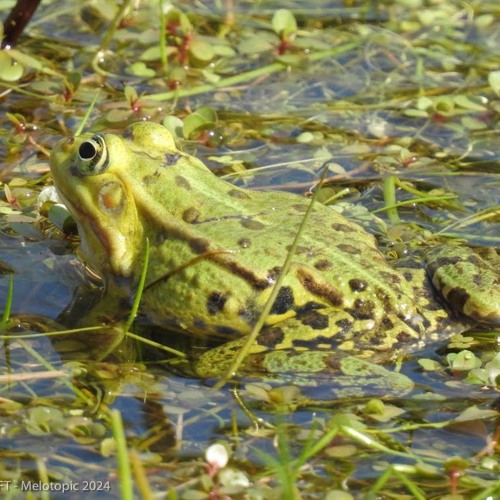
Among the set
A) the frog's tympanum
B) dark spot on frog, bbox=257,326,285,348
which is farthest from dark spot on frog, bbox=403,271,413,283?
dark spot on frog, bbox=257,326,285,348

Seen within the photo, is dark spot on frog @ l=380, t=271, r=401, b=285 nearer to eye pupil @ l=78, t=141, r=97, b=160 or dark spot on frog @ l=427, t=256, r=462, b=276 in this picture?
dark spot on frog @ l=427, t=256, r=462, b=276

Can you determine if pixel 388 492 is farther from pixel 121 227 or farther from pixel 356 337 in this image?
pixel 121 227

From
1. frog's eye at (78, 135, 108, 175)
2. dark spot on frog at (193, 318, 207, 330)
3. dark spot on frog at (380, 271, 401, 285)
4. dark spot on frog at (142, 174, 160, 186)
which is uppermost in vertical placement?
frog's eye at (78, 135, 108, 175)

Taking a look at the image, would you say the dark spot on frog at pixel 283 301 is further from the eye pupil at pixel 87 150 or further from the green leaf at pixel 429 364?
the eye pupil at pixel 87 150

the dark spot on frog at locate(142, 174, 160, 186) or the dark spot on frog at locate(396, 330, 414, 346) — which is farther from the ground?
the dark spot on frog at locate(142, 174, 160, 186)

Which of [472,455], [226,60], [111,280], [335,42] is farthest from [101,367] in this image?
[335,42]

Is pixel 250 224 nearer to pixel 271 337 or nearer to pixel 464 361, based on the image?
pixel 271 337

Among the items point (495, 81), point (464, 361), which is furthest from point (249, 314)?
point (495, 81)

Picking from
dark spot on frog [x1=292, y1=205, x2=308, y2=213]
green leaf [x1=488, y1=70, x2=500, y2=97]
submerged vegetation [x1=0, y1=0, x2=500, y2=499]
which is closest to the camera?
submerged vegetation [x1=0, y1=0, x2=500, y2=499]
